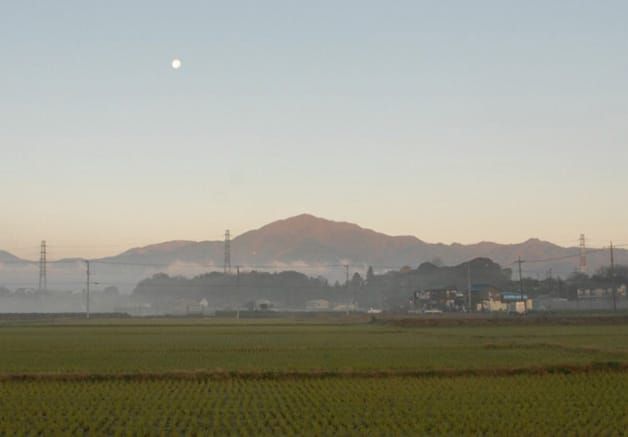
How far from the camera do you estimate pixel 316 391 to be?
2209 cm

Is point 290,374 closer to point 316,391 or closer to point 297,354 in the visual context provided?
point 316,391

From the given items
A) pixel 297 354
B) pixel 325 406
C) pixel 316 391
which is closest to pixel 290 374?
pixel 316 391

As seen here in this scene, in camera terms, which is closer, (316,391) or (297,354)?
(316,391)

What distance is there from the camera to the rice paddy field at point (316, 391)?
16.6 m

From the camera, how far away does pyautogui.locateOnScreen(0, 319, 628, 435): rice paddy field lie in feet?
54.4

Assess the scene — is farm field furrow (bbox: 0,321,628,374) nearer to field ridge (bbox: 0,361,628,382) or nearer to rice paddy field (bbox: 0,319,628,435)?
rice paddy field (bbox: 0,319,628,435)

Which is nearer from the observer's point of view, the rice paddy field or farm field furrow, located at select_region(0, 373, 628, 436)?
farm field furrow, located at select_region(0, 373, 628, 436)

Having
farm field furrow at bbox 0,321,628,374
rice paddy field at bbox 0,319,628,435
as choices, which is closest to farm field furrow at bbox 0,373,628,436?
rice paddy field at bbox 0,319,628,435

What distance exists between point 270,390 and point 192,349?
1628cm

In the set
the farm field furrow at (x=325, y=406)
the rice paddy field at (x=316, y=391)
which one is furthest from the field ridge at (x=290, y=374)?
the farm field furrow at (x=325, y=406)

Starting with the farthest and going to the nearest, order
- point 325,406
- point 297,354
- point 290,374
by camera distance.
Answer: point 297,354 → point 290,374 → point 325,406

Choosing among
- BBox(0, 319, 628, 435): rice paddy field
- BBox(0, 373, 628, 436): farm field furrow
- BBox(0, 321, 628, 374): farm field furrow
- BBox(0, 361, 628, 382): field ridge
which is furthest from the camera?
BBox(0, 321, 628, 374): farm field furrow

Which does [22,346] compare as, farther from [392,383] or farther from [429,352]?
[392,383]

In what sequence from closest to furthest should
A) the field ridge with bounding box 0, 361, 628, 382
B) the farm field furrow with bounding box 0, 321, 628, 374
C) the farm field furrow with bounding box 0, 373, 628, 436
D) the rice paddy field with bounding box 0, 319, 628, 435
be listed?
the farm field furrow with bounding box 0, 373, 628, 436, the rice paddy field with bounding box 0, 319, 628, 435, the field ridge with bounding box 0, 361, 628, 382, the farm field furrow with bounding box 0, 321, 628, 374
